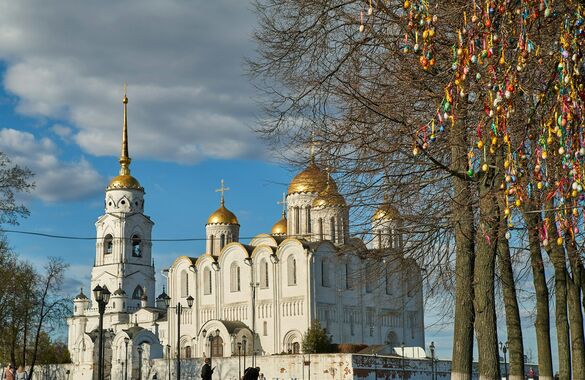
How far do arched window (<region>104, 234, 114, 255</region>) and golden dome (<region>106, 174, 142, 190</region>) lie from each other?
4.60m

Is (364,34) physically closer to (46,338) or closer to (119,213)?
(46,338)

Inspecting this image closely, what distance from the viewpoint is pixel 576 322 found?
21.5 metres

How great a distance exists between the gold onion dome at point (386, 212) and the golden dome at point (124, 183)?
227 ft

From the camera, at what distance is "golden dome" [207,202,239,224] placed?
80188 mm

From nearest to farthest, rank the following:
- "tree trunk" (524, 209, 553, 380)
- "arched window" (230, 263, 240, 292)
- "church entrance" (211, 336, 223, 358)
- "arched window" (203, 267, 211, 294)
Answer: "tree trunk" (524, 209, 553, 380) < "church entrance" (211, 336, 223, 358) < "arched window" (230, 263, 240, 292) < "arched window" (203, 267, 211, 294)

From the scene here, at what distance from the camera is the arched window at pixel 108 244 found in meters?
83.8

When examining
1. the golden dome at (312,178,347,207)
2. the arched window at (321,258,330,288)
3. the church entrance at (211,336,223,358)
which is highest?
the arched window at (321,258,330,288)

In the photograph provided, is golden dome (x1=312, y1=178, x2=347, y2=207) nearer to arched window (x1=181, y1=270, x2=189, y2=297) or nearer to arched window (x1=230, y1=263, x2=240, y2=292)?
arched window (x1=230, y1=263, x2=240, y2=292)

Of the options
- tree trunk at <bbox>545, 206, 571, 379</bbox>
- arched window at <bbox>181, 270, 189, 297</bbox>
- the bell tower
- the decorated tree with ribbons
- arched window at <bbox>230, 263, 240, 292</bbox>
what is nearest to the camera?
the decorated tree with ribbons

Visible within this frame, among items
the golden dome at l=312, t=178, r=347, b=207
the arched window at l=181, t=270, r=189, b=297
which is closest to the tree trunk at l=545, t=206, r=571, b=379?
the golden dome at l=312, t=178, r=347, b=207

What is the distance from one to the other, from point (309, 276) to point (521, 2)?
194 feet

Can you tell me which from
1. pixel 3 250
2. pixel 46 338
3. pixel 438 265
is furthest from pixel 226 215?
pixel 438 265

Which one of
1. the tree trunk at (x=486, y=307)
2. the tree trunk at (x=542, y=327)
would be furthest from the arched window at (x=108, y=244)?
the tree trunk at (x=486, y=307)

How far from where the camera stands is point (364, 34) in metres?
14.4
